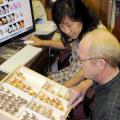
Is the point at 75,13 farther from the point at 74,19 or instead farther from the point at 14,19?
the point at 14,19

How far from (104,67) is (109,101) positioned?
14 cm

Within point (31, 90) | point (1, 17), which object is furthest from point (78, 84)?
point (1, 17)

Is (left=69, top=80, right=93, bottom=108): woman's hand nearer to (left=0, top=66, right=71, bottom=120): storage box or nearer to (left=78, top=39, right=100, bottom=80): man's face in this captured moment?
(left=0, top=66, right=71, bottom=120): storage box

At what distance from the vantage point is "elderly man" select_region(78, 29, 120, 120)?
1.11m

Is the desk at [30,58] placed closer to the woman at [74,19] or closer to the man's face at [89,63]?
the woman at [74,19]

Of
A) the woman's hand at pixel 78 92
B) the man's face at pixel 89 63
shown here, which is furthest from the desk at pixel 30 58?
the man's face at pixel 89 63

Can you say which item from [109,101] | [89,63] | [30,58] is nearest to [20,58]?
[30,58]

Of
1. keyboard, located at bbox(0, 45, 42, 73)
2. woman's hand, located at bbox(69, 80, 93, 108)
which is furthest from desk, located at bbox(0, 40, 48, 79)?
woman's hand, located at bbox(69, 80, 93, 108)

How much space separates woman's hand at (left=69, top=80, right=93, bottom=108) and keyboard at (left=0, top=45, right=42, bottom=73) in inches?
13.7

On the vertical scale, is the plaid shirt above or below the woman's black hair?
below

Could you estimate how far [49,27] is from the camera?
2109 millimetres

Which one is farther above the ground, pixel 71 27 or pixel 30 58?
pixel 71 27

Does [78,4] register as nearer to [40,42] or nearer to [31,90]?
[40,42]

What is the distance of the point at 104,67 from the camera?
45.8 inches
